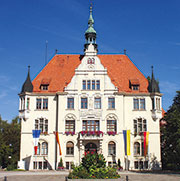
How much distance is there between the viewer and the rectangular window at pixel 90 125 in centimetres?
4400

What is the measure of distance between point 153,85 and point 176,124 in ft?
26.1

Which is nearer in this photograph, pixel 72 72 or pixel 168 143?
pixel 168 143

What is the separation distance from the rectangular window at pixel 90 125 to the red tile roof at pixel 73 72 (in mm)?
6575

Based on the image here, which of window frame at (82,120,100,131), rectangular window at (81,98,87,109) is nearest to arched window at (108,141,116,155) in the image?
window frame at (82,120,100,131)

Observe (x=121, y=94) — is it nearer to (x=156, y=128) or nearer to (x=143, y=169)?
(x=156, y=128)

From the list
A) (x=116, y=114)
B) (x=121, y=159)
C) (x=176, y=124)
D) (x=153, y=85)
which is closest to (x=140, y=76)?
(x=153, y=85)

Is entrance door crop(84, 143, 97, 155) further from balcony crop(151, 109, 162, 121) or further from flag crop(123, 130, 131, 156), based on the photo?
balcony crop(151, 109, 162, 121)

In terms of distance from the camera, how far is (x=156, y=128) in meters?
44.6

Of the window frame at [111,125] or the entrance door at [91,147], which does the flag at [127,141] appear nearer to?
the window frame at [111,125]

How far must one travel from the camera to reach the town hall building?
1708 inches

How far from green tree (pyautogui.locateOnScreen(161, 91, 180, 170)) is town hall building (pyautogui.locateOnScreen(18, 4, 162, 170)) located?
147cm

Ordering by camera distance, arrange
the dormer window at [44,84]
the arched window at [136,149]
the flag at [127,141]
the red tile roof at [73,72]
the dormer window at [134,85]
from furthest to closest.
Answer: the red tile roof at [73,72] < the dormer window at [44,84] < the dormer window at [134,85] < the arched window at [136,149] < the flag at [127,141]

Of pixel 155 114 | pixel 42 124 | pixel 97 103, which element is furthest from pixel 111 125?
pixel 42 124

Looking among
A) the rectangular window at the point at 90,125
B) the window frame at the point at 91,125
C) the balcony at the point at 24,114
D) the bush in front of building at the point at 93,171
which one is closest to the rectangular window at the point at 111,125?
the window frame at the point at 91,125
